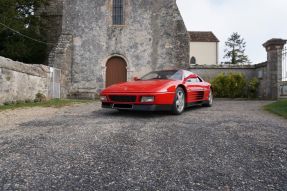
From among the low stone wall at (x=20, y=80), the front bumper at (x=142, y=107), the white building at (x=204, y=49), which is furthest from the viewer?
the white building at (x=204, y=49)

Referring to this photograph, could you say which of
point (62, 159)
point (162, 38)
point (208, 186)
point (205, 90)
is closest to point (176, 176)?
point (208, 186)

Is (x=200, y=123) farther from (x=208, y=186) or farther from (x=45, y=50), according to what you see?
(x=45, y=50)

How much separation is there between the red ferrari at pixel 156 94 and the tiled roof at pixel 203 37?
31.9m

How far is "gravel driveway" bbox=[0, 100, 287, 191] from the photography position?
6.58 ft

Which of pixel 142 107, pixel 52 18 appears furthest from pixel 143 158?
pixel 52 18

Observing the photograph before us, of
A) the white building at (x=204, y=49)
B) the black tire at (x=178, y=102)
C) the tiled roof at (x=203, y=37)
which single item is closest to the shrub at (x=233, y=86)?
the black tire at (x=178, y=102)

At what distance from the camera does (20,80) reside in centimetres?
846

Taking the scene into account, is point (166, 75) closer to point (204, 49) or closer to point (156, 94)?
point (156, 94)

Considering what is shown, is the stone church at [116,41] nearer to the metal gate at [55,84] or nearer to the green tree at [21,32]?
the metal gate at [55,84]

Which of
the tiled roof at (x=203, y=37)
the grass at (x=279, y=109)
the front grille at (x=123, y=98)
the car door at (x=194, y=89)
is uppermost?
the tiled roof at (x=203, y=37)

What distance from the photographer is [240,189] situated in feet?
6.24

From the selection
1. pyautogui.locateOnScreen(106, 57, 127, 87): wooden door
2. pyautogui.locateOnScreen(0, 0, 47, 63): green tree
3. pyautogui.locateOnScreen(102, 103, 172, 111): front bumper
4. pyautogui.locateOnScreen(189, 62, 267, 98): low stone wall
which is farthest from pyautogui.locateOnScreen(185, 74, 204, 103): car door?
pyautogui.locateOnScreen(0, 0, 47, 63): green tree

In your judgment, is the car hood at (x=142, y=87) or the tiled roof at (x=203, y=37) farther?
the tiled roof at (x=203, y=37)

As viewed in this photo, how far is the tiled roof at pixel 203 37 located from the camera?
36.9m
